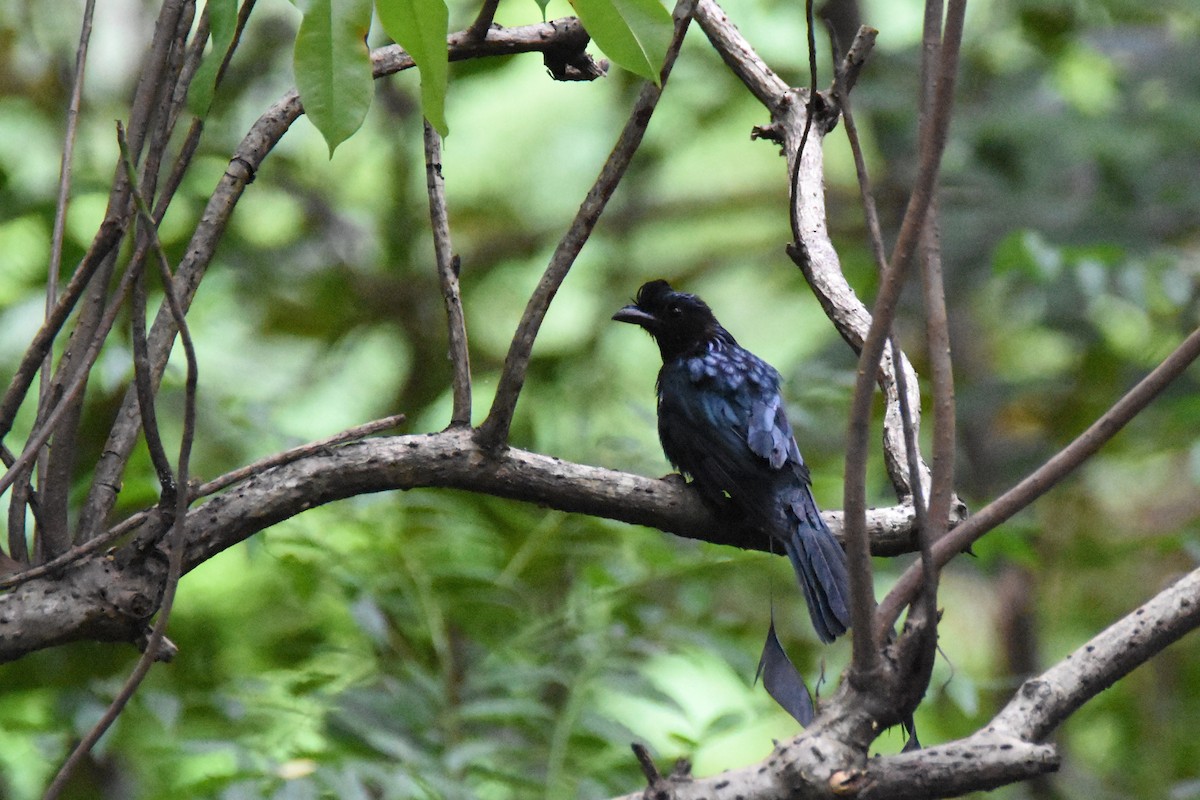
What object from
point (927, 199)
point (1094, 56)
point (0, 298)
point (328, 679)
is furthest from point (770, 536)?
point (1094, 56)

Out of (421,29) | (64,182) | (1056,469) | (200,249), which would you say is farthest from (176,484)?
(1056,469)

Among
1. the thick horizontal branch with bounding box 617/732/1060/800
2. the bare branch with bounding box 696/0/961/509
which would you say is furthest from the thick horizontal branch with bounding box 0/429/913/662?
the thick horizontal branch with bounding box 617/732/1060/800

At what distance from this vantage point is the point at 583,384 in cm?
546

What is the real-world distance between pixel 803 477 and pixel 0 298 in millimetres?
3317

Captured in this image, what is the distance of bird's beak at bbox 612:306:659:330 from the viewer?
13.9 ft

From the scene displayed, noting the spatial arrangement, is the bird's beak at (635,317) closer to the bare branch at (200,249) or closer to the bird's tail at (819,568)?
the bird's tail at (819,568)

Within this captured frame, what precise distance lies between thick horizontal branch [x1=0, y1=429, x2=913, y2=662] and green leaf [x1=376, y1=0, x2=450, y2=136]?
28.6 inches

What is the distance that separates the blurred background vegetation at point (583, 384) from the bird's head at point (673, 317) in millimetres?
392

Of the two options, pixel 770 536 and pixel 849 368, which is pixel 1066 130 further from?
pixel 770 536

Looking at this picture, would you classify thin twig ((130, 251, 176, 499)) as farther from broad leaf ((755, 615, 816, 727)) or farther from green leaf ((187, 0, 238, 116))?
broad leaf ((755, 615, 816, 727))

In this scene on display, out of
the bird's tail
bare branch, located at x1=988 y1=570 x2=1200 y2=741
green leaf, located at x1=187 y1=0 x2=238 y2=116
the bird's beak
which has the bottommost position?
bare branch, located at x1=988 y1=570 x2=1200 y2=741

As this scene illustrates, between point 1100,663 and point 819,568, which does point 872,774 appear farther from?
point 819,568

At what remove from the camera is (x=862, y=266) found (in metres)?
5.75

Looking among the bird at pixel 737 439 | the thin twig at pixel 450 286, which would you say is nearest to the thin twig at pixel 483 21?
the thin twig at pixel 450 286
